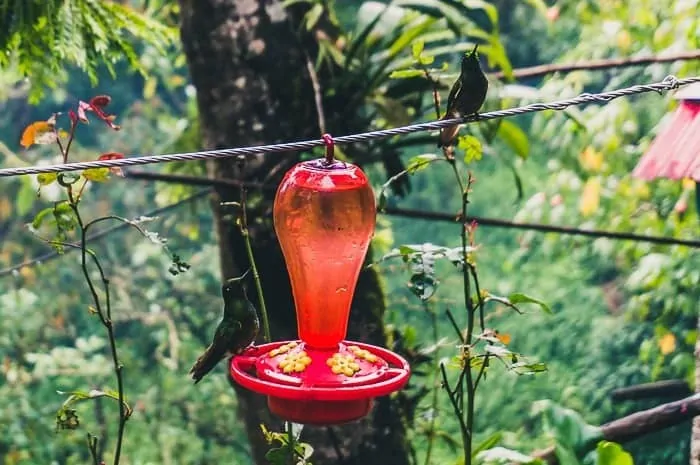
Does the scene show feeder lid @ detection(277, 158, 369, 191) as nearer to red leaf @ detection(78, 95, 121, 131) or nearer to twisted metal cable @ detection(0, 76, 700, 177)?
twisted metal cable @ detection(0, 76, 700, 177)

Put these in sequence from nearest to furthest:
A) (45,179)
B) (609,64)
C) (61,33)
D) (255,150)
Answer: (255,150) < (45,179) < (61,33) < (609,64)

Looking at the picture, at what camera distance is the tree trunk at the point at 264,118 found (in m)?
1.75

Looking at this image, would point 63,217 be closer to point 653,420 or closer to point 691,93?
point 653,420

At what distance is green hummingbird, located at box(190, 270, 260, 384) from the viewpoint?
91cm

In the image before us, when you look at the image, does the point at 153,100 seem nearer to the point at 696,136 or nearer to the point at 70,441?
the point at 70,441

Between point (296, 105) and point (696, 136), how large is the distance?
768 millimetres

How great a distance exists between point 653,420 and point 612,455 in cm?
9

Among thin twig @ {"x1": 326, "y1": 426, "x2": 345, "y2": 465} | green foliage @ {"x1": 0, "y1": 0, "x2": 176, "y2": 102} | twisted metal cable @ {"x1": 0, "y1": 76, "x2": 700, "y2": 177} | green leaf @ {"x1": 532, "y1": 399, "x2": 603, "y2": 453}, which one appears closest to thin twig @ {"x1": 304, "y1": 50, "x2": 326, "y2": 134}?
green foliage @ {"x1": 0, "y1": 0, "x2": 176, "y2": 102}

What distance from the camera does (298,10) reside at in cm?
191

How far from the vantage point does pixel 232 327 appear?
0.91m

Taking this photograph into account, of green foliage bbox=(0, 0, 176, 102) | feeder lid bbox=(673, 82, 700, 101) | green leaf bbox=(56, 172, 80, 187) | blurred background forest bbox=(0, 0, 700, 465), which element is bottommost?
blurred background forest bbox=(0, 0, 700, 465)

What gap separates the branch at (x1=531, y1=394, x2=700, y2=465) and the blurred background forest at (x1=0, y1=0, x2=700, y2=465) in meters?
0.09

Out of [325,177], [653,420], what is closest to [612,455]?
[653,420]

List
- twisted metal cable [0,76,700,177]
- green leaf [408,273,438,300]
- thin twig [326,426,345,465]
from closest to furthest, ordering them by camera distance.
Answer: twisted metal cable [0,76,700,177], green leaf [408,273,438,300], thin twig [326,426,345,465]
